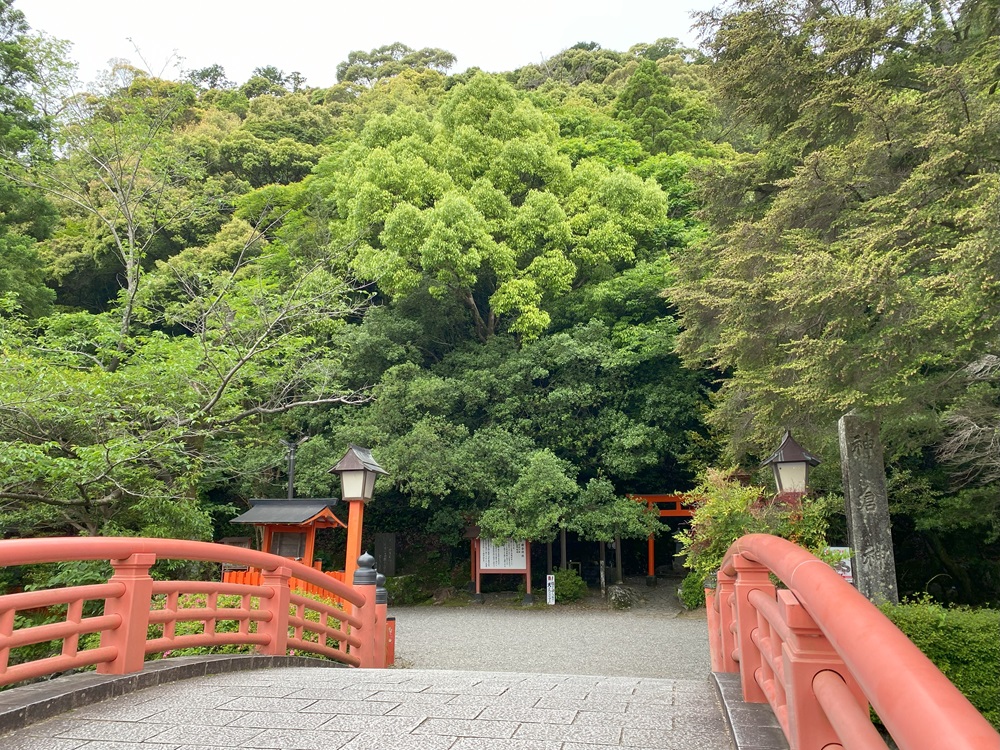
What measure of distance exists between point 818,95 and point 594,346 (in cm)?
846

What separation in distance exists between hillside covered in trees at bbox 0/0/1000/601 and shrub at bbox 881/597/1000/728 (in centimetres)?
238

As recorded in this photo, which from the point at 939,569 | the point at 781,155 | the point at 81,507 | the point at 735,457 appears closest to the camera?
the point at 81,507

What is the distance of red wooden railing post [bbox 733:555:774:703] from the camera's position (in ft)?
10.0

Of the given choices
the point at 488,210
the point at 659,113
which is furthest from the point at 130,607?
the point at 659,113

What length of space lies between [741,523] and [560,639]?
Result: 13.7 ft

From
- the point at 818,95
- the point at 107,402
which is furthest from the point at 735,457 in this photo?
the point at 107,402

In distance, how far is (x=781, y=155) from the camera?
10617 millimetres

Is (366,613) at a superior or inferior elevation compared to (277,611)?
inferior

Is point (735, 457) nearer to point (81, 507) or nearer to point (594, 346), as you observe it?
point (594, 346)

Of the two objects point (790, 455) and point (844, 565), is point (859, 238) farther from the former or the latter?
point (844, 565)

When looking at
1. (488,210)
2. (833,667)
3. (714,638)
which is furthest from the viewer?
(488,210)

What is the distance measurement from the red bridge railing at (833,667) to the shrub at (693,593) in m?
11.8

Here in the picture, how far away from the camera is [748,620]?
3184 millimetres

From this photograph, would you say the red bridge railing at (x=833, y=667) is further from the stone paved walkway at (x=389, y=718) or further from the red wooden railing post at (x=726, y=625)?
Result: the red wooden railing post at (x=726, y=625)
